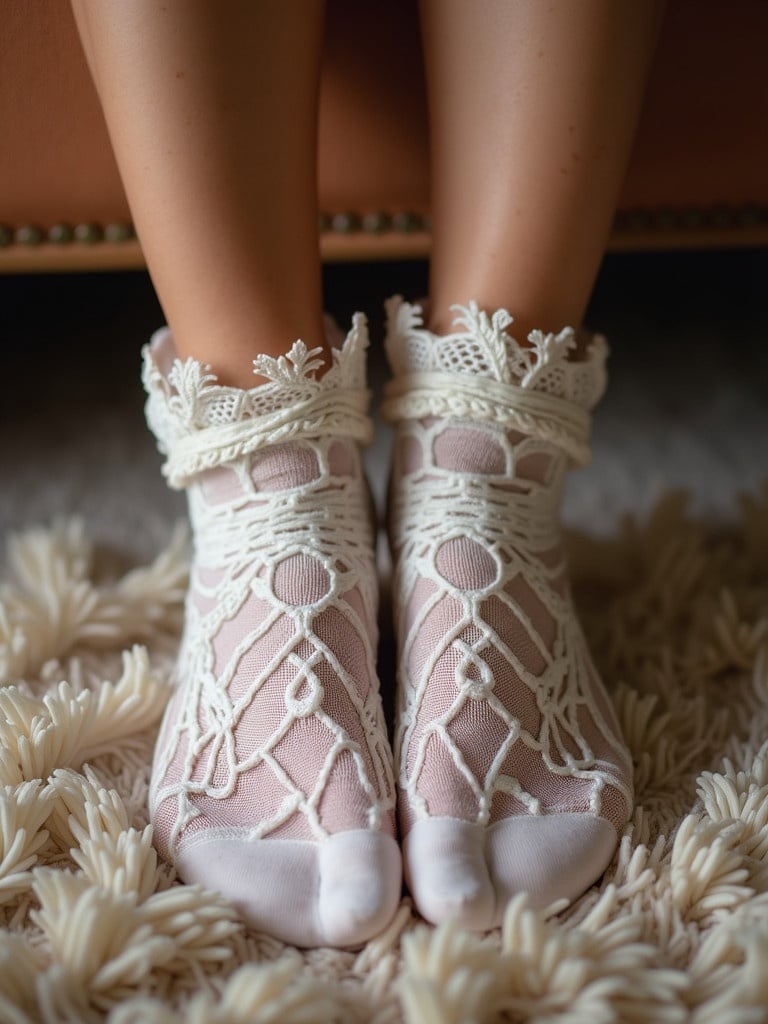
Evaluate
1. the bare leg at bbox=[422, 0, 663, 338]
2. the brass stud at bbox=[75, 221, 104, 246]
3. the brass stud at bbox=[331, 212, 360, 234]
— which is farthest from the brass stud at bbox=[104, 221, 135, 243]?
the bare leg at bbox=[422, 0, 663, 338]

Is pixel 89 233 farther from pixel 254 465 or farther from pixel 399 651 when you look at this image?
pixel 399 651

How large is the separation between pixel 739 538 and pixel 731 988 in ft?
1.60

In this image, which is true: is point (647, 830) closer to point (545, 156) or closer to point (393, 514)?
point (393, 514)

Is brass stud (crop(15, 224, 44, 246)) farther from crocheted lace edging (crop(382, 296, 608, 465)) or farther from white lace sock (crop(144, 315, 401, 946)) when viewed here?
crocheted lace edging (crop(382, 296, 608, 465))

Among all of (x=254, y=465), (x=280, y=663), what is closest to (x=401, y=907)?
(x=280, y=663)

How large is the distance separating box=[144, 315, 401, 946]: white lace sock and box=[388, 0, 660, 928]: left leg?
3 centimetres

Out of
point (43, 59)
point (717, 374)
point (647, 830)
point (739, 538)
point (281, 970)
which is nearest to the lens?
point (281, 970)

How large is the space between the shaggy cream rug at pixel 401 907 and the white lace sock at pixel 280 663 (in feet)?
0.07

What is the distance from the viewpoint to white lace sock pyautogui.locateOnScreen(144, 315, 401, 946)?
1.41 feet

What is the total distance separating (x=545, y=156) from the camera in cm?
53

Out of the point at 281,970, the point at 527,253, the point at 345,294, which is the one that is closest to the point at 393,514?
the point at 527,253

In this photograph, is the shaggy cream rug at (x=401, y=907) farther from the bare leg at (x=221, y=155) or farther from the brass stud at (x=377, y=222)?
the brass stud at (x=377, y=222)

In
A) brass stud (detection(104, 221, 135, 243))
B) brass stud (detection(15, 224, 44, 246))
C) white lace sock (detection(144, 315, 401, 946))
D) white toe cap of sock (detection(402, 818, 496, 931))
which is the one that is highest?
brass stud (detection(15, 224, 44, 246))

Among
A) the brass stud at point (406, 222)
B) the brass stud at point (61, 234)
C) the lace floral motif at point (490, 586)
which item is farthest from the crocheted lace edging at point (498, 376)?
the brass stud at point (61, 234)
